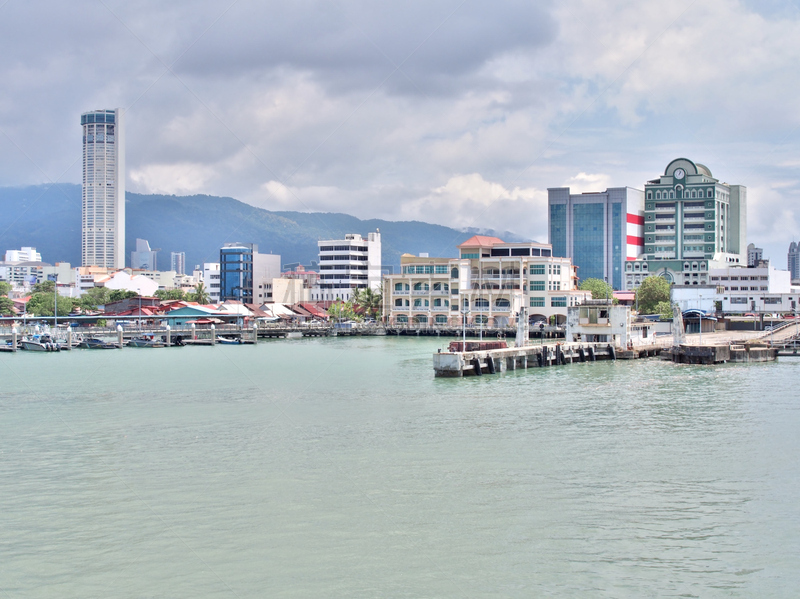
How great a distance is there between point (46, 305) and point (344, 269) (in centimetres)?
4817

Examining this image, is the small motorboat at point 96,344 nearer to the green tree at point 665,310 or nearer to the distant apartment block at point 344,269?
the green tree at point 665,310

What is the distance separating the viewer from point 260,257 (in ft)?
504

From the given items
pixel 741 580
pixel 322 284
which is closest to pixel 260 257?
pixel 322 284

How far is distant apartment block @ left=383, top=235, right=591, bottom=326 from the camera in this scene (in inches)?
3952

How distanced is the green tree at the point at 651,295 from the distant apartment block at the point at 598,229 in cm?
2009

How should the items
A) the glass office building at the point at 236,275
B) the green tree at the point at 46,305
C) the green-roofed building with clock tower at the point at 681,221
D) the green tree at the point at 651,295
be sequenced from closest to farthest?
1. the green tree at the point at 651,295
2. the green tree at the point at 46,305
3. the green-roofed building with clock tower at the point at 681,221
4. the glass office building at the point at 236,275

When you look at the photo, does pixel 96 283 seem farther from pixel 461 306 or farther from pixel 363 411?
pixel 363 411

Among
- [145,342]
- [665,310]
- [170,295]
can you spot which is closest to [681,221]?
[665,310]

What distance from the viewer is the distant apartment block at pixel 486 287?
100375 mm

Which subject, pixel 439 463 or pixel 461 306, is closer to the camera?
pixel 439 463

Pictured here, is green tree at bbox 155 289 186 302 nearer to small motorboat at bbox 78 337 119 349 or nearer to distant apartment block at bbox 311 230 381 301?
distant apartment block at bbox 311 230 381 301

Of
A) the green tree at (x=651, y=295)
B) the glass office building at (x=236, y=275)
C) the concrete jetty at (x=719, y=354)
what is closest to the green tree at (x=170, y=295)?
the glass office building at (x=236, y=275)

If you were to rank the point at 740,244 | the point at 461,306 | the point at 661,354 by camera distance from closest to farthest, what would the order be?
the point at 661,354
the point at 461,306
the point at 740,244

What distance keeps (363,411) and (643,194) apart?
388 feet
